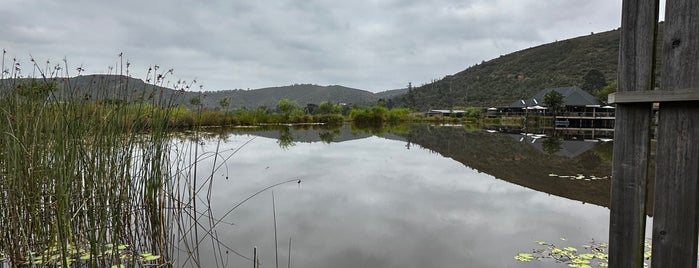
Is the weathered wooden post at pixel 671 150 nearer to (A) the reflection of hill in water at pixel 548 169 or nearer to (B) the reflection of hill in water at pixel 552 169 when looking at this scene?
(B) the reflection of hill in water at pixel 552 169

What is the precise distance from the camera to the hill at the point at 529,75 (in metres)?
57.0

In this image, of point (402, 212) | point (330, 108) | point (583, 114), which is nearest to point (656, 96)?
point (402, 212)

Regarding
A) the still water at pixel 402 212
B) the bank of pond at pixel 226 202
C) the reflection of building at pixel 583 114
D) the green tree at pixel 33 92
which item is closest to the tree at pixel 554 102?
the reflection of building at pixel 583 114

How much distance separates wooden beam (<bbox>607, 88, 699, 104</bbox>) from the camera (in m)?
1.28

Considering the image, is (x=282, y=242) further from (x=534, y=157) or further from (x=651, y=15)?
(x=534, y=157)

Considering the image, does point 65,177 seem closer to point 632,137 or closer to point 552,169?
point 632,137

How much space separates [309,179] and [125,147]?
3.91 metres

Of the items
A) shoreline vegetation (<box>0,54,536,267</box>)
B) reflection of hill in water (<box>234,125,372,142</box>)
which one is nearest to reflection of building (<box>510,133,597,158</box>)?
reflection of hill in water (<box>234,125,372,142</box>)

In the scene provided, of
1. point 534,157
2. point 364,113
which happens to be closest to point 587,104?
point 364,113

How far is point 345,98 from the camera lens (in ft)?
336

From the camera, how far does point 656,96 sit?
1.35m

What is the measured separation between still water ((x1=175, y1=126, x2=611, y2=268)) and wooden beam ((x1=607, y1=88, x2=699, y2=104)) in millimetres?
1863

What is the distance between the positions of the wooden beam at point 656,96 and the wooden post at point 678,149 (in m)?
0.03

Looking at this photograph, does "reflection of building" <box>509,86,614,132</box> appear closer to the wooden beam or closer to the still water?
the still water
